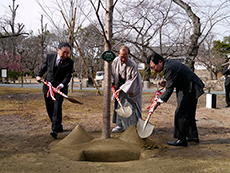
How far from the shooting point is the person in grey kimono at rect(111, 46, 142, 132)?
3.87 m

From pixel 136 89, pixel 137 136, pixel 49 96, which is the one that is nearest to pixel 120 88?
pixel 136 89

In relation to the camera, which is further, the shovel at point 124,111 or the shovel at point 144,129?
the shovel at point 124,111

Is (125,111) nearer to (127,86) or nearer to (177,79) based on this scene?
(127,86)

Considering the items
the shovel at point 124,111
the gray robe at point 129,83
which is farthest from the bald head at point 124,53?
the shovel at point 124,111

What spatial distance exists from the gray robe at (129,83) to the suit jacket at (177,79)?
0.81m

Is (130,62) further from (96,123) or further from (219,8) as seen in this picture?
(219,8)

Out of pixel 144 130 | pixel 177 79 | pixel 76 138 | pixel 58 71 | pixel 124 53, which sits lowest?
pixel 76 138

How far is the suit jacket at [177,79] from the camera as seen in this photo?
3.12 metres

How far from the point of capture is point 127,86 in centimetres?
385

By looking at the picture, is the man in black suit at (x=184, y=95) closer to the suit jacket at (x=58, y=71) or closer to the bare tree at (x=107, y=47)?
the bare tree at (x=107, y=47)

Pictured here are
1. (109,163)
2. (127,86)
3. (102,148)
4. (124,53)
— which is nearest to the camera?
(109,163)

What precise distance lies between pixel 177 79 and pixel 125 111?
1121mm

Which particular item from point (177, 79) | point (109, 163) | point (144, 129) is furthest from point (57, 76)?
point (177, 79)

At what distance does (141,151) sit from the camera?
9.68 ft
